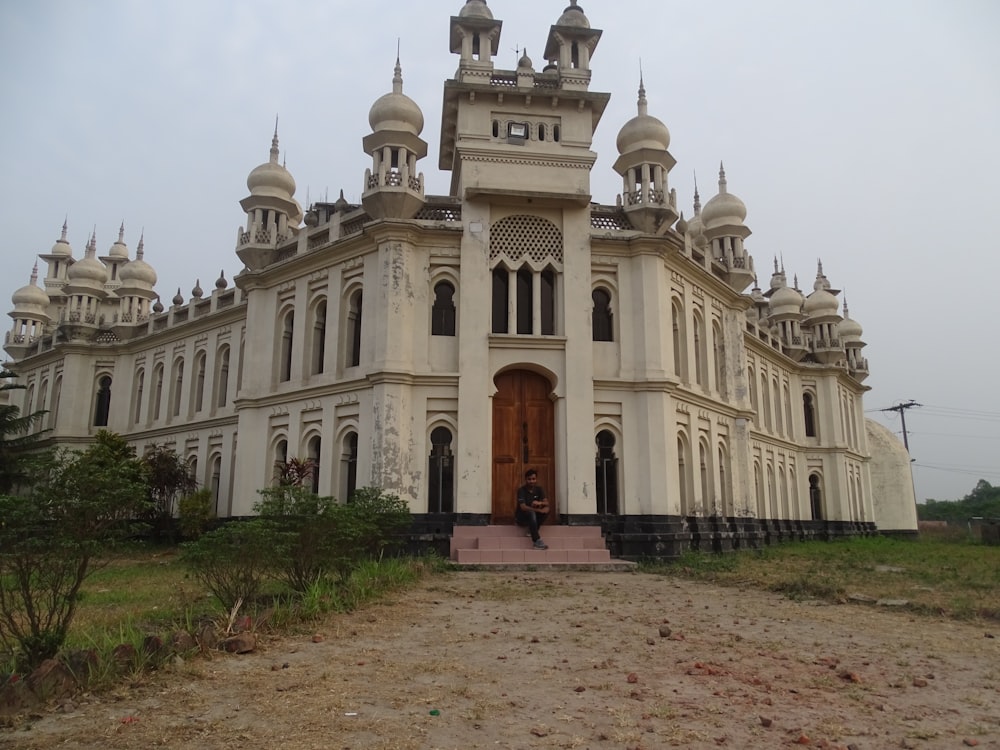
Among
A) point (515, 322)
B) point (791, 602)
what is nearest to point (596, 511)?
point (515, 322)

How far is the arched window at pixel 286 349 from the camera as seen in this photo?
22188 millimetres

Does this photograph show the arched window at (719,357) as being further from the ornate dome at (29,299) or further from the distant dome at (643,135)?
the ornate dome at (29,299)

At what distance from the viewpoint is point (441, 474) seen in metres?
18.4

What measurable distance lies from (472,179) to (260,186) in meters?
7.55

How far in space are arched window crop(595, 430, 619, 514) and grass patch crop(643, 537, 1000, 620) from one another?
2.13 metres

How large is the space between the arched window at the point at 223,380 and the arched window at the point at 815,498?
1039 inches

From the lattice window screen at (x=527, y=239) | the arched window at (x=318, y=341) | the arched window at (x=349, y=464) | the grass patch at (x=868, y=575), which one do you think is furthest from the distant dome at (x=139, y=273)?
the grass patch at (x=868, y=575)

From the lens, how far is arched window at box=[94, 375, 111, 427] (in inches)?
1280

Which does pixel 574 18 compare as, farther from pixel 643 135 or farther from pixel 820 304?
pixel 820 304

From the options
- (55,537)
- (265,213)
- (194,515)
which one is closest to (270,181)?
(265,213)

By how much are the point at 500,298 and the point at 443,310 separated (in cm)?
151

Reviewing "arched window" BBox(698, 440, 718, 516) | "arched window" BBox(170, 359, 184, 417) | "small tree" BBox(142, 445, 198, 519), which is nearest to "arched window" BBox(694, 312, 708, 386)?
"arched window" BBox(698, 440, 718, 516)

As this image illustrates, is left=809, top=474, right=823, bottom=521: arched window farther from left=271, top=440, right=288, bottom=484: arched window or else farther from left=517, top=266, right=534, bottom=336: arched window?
left=271, top=440, right=288, bottom=484: arched window

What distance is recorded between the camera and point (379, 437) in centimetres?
1792
